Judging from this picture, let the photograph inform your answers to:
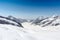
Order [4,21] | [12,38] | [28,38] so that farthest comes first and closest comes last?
1. [4,21]
2. [28,38]
3. [12,38]

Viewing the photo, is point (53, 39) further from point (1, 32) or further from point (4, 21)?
point (4, 21)

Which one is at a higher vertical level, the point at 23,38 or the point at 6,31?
the point at 6,31

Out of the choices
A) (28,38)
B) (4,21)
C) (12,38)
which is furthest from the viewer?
(4,21)

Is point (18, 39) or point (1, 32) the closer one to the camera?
point (18, 39)

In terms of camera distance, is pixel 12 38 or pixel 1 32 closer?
pixel 12 38

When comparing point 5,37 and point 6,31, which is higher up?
point 6,31

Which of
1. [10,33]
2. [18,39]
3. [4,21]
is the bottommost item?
[18,39]

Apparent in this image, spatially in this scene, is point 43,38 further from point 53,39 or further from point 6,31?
point 6,31

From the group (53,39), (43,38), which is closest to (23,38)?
(43,38)

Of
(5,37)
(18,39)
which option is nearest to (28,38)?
(18,39)

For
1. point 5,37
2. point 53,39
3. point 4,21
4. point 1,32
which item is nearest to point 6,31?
point 1,32
